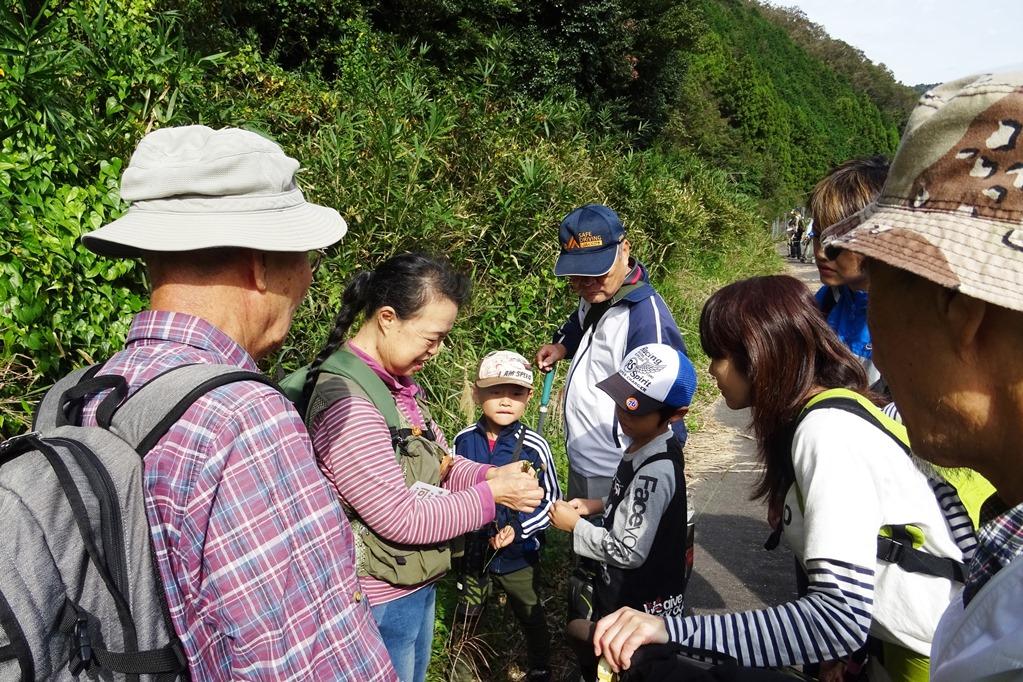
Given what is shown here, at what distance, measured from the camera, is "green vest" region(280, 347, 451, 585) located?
83.3 inches

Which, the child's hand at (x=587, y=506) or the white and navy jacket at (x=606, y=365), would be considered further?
the white and navy jacket at (x=606, y=365)

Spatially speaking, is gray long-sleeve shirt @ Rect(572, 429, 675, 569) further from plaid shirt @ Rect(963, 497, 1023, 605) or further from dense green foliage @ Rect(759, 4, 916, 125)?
dense green foliage @ Rect(759, 4, 916, 125)

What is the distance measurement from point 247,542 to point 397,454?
1.10 metres

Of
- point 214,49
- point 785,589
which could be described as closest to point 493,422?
point 785,589

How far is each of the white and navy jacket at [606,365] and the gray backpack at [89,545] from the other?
2311 millimetres

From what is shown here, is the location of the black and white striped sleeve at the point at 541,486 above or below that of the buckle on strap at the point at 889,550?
below

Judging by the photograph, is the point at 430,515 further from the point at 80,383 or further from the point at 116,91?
the point at 116,91

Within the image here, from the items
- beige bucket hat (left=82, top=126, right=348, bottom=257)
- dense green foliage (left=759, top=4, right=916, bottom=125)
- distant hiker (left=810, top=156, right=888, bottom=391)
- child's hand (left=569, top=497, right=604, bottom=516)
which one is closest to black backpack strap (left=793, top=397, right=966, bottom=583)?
distant hiker (left=810, top=156, right=888, bottom=391)

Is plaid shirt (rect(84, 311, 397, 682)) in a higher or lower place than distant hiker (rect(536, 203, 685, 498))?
higher

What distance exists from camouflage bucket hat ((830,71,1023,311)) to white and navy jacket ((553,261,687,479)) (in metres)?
2.26

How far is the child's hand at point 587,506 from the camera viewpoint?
288cm

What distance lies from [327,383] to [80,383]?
3.01 ft

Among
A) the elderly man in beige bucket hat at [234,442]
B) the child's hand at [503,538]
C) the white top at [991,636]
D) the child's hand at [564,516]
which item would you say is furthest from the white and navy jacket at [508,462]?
the white top at [991,636]

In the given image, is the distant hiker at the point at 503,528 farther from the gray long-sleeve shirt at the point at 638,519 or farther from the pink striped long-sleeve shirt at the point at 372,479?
the pink striped long-sleeve shirt at the point at 372,479
